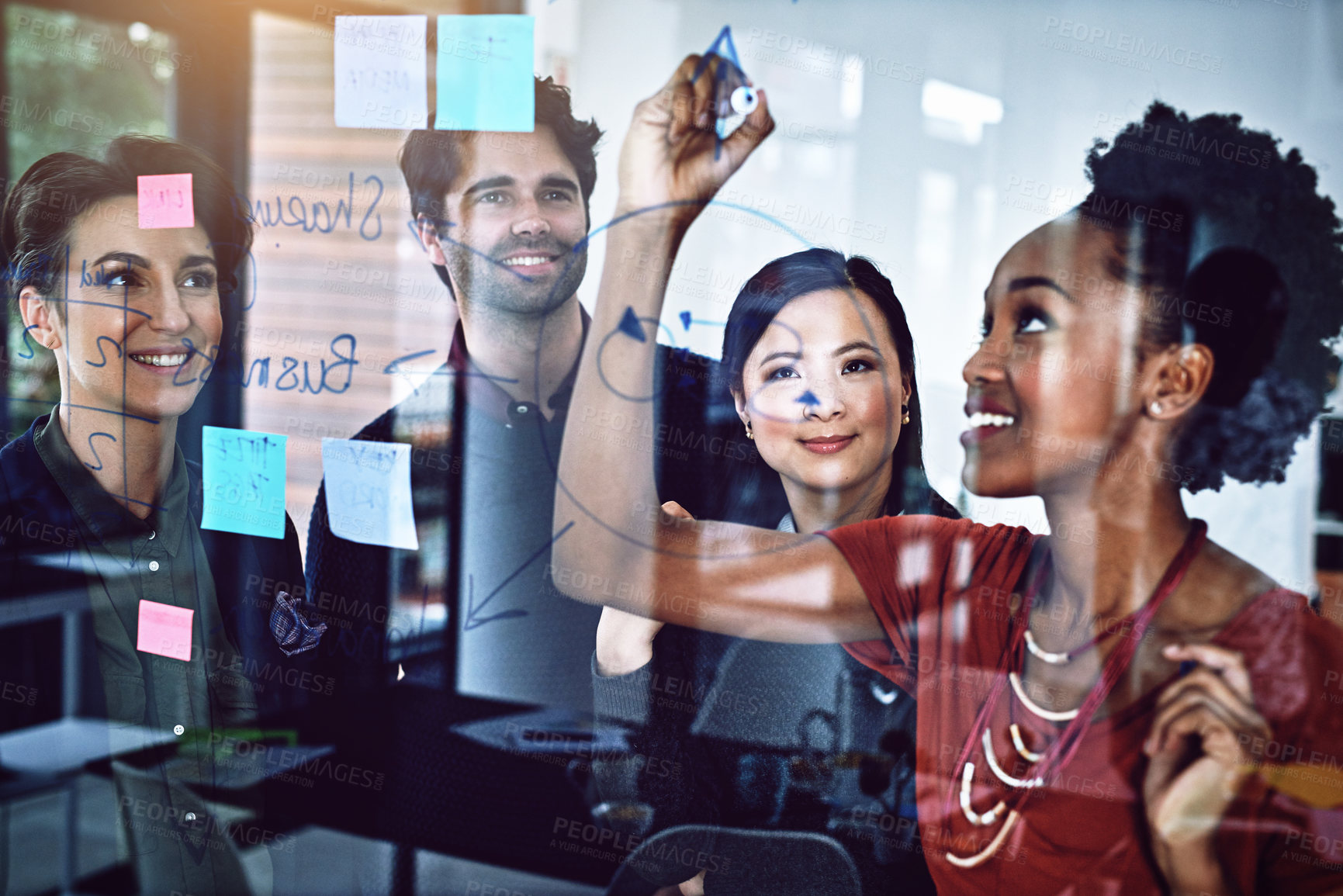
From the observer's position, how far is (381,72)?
1610 millimetres

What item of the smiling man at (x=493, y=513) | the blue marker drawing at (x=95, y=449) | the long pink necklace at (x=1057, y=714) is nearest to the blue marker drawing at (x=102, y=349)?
the blue marker drawing at (x=95, y=449)

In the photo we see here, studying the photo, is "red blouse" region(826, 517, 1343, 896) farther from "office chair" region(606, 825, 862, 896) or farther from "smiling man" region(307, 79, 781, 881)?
"smiling man" region(307, 79, 781, 881)

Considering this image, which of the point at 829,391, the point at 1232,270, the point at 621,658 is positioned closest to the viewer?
the point at 1232,270

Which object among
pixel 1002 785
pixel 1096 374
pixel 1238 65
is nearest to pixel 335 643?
pixel 1002 785

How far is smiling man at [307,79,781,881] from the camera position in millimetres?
1504

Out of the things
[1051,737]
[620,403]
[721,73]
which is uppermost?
[721,73]

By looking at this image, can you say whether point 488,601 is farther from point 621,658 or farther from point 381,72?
point 381,72

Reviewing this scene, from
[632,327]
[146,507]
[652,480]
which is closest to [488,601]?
[652,480]

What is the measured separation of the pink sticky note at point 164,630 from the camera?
1840 mm

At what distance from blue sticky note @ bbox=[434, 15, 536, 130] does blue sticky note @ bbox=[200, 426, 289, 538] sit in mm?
670

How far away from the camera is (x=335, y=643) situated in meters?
1.73

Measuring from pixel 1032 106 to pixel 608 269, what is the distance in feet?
2.12

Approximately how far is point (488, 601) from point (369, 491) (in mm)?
293

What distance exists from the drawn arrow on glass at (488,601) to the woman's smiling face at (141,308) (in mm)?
694
